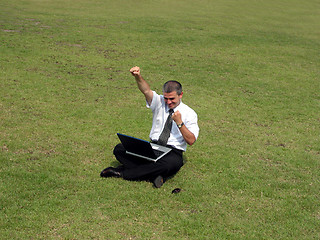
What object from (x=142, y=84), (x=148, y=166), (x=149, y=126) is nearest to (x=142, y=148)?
(x=148, y=166)

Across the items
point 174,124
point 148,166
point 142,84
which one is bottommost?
point 148,166

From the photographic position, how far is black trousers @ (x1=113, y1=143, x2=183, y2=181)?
8.82m

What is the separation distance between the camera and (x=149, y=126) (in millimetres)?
12547

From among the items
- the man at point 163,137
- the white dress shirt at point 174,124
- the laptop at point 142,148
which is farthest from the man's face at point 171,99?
the laptop at point 142,148

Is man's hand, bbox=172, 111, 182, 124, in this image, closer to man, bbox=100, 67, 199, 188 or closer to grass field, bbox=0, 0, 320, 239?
man, bbox=100, 67, 199, 188

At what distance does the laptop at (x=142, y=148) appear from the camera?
8445 millimetres

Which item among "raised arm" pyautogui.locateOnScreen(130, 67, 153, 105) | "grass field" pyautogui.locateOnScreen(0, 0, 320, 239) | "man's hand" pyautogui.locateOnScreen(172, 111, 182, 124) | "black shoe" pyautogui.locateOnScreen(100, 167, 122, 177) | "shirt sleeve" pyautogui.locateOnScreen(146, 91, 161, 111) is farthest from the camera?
"shirt sleeve" pyautogui.locateOnScreen(146, 91, 161, 111)

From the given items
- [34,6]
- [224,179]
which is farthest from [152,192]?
[34,6]

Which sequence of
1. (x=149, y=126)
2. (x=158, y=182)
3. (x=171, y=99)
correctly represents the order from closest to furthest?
(x=158, y=182), (x=171, y=99), (x=149, y=126)

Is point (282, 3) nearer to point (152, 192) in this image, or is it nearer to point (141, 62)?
point (141, 62)

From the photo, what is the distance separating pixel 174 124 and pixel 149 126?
3447mm

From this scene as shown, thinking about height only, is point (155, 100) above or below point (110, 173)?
above

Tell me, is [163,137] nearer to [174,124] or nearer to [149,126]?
[174,124]

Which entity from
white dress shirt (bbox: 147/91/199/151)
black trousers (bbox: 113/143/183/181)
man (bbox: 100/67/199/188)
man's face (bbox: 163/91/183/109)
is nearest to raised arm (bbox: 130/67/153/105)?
man (bbox: 100/67/199/188)
